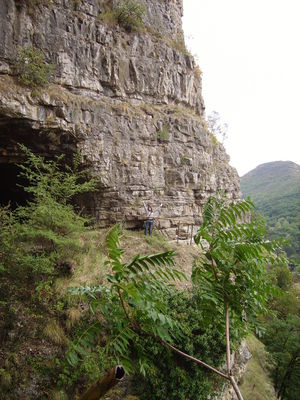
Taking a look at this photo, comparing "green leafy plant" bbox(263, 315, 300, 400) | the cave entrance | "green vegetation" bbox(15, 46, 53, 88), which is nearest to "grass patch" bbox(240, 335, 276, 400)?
"green leafy plant" bbox(263, 315, 300, 400)

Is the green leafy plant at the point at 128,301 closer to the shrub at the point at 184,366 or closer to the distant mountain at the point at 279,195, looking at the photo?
the shrub at the point at 184,366

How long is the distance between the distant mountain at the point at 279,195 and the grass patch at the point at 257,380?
1451 cm

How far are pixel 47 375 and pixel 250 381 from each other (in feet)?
26.3

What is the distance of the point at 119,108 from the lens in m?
10.9

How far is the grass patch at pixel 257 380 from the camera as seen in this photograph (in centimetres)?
841

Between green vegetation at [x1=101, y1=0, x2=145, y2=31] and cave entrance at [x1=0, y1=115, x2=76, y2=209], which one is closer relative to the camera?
cave entrance at [x1=0, y1=115, x2=76, y2=209]

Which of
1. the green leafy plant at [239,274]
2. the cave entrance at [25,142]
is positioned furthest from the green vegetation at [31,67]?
the green leafy plant at [239,274]

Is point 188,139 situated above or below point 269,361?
above

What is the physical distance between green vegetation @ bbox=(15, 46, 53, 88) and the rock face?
228 millimetres

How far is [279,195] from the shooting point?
73.3 metres

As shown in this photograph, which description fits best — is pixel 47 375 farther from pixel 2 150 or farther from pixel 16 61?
pixel 16 61

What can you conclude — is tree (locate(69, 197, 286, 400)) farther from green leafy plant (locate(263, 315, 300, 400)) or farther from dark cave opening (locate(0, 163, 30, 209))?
green leafy plant (locate(263, 315, 300, 400))

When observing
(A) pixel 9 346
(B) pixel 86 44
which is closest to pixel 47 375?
(A) pixel 9 346

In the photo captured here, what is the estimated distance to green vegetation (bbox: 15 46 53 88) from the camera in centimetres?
828
